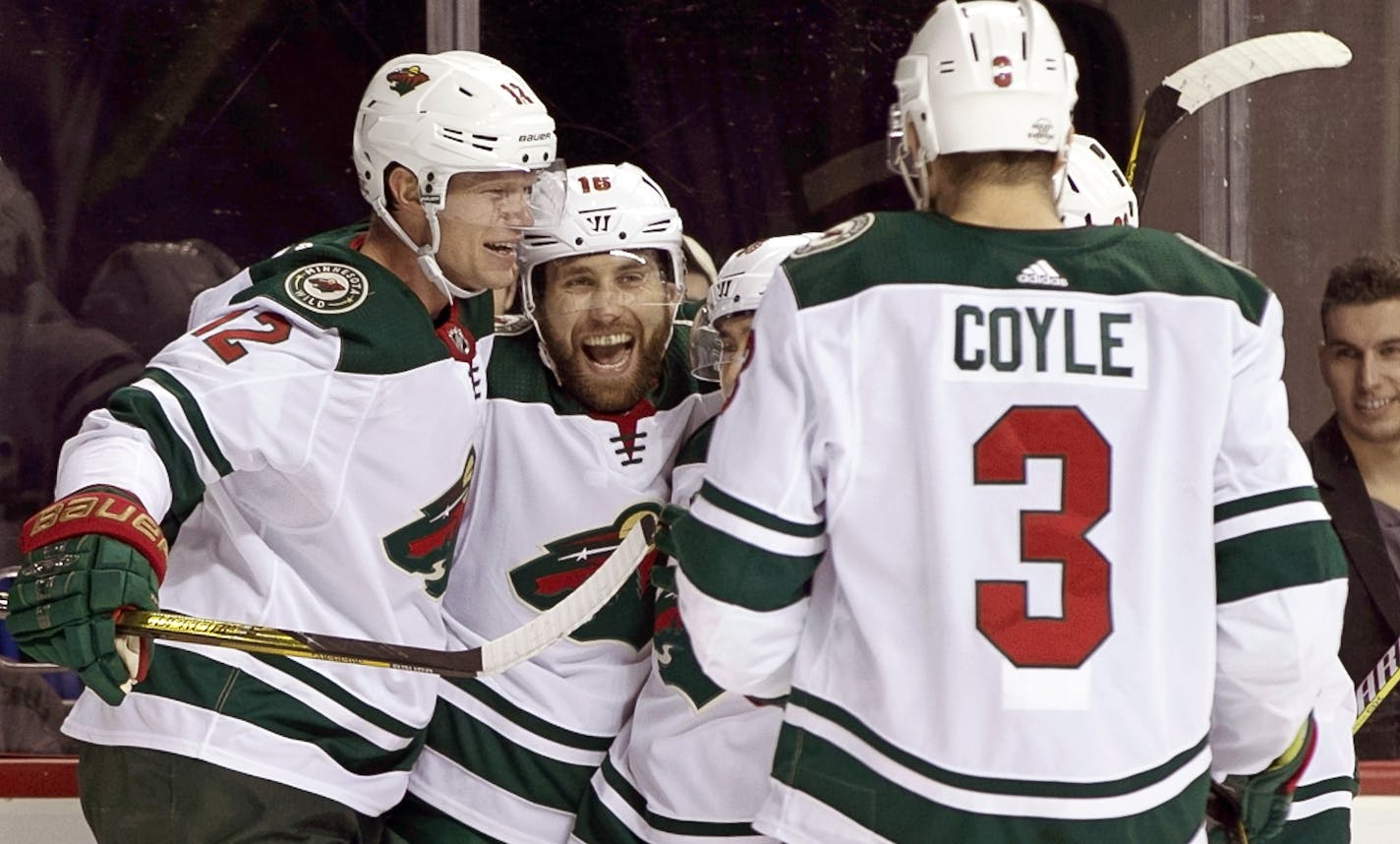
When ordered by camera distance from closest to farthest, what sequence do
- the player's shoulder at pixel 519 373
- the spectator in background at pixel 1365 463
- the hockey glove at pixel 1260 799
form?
the hockey glove at pixel 1260 799, the player's shoulder at pixel 519 373, the spectator in background at pixel 1365 463

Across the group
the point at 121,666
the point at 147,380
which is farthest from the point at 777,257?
the point at 121,666

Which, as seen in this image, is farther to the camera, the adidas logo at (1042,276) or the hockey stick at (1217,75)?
the hockey stick at (1217,75)

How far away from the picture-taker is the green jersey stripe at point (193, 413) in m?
1.89

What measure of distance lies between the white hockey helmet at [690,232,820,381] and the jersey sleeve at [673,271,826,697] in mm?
706

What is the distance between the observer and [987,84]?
5.21 ft

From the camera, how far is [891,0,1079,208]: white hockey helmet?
1585mm

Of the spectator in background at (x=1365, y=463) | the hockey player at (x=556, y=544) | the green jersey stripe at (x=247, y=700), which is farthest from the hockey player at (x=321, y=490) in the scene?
the spectator in background at (x=1365, y=463)

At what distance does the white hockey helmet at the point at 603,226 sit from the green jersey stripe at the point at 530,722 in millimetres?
544

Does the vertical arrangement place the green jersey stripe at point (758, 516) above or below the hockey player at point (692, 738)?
above

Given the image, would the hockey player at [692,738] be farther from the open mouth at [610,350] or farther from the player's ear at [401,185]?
the player's ear at [401,185]

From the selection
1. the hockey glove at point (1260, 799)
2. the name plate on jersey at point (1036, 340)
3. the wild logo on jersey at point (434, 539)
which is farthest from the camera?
the wild logo on jersey at point (434, 539)

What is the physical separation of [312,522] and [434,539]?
174 millimetres

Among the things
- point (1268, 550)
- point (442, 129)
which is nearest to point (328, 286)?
point (442, 129)

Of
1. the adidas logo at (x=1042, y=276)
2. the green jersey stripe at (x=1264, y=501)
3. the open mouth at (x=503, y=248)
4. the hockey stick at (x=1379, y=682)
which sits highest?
the open mouth at (x=503, y=248)
